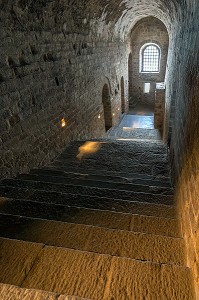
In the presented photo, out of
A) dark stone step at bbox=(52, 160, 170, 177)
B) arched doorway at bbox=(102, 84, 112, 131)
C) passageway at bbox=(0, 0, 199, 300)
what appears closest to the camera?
passageway at bbox=(0, 0, 199, 300)

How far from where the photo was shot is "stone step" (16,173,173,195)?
3307mm

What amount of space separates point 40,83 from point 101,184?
231 centimetres

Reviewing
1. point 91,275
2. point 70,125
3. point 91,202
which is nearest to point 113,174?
point 91,202

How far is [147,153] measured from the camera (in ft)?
16.9

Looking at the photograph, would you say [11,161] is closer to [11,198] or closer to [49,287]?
[11,198]

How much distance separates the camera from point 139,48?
16500 millimetres

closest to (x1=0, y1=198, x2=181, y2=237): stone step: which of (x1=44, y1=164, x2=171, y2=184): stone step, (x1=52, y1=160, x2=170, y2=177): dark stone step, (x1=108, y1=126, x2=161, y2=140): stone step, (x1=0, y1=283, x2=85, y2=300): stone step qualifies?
(x1=0, y1=283, x2=85, y2=300): stone step

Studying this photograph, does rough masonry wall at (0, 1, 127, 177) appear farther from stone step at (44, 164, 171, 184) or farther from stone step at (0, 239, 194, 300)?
stone step at (0, 239, 194, 300)

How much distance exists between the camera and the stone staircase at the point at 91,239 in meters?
1.56

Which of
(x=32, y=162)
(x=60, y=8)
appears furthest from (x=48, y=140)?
(x=60, y=8)

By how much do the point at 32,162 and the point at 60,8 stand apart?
128 inches

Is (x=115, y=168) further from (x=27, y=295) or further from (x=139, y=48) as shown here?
(x=139, y=48)

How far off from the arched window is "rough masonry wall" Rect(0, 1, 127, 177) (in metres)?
10.5

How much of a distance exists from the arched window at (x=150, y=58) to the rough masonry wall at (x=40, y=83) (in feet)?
34.5
